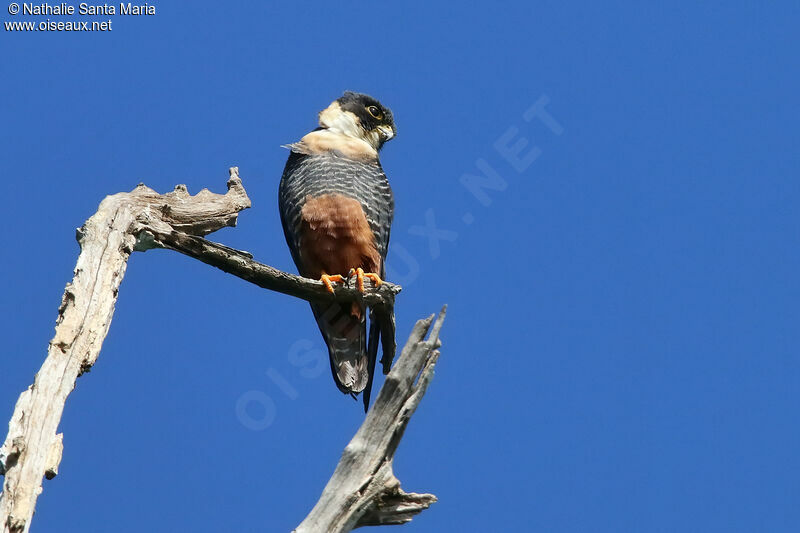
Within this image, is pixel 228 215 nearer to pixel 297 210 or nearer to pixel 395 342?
pixel 297 210

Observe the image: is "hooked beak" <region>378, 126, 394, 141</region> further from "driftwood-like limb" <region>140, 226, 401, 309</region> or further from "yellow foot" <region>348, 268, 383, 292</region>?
"driftwood-like limb" <region>140, 226, 401, 309</region>

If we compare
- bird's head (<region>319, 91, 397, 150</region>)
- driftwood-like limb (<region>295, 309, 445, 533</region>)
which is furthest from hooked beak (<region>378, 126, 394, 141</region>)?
driftwood-like limb (<region>295, 309, 445, 533</region>)

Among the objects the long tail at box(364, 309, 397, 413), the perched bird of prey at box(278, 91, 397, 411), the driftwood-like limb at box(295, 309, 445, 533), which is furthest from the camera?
the perched bird of prey at box(278, 91, 397, 411)

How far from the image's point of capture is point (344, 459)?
4.13m

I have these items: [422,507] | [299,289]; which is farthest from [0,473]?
[299,289]

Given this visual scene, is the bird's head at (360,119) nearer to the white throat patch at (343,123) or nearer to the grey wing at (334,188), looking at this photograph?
the white throat patch at (343,123)

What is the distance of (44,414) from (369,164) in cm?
408

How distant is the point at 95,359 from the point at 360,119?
170 inches

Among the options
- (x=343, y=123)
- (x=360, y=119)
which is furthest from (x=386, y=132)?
(x=343, y=123)

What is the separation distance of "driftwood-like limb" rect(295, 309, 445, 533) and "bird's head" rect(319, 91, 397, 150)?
13.1 feet

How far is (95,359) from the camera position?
436 centimetres

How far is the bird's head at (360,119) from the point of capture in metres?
7.89

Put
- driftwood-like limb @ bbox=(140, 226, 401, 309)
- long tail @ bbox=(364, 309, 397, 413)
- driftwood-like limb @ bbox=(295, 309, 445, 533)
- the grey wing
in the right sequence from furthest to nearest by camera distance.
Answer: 1. the grey wing
2. long tail @ bbox=(364, 309, 397, 413)
3. driftwood-like limb @ bbox=(140, 226, 401, 309)
4. driftwood-like limb @ bbox=(295, 309, 445, 533)

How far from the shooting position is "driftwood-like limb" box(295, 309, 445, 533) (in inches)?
158
